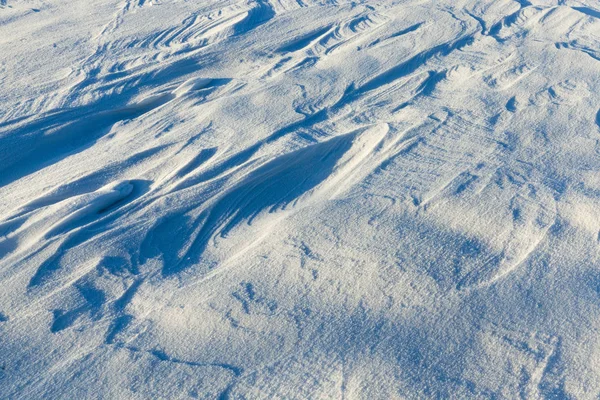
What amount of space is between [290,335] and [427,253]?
1.89 feet

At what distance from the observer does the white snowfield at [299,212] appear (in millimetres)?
1679

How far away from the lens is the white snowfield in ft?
5.51

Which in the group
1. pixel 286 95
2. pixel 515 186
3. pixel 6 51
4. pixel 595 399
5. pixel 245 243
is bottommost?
pixel 595 399

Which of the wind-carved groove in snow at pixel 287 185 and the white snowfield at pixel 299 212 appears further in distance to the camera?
the wind-carved groove in snow at pixel 287 185

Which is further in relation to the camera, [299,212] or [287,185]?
[287,185]

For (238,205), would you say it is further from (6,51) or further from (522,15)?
(522,15)

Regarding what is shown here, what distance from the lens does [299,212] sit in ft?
7.12

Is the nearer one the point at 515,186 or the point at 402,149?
the point at 515,186

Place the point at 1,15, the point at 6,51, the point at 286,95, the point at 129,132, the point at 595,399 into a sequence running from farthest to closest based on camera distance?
the point at 1,15 → the point at 6,51 → the point at 286,95 → the point at 129,132 → the point at 595,399

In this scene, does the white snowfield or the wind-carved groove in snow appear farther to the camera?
the wind-carved groove in snow

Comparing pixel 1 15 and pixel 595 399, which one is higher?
pixel 1 15

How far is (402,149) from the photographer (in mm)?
2506

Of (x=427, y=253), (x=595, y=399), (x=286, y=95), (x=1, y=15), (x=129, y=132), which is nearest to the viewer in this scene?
(x=595, y=399)

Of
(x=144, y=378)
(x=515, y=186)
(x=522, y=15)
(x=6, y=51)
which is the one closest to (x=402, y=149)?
(x=515, y=186)
